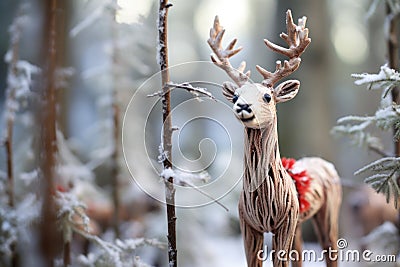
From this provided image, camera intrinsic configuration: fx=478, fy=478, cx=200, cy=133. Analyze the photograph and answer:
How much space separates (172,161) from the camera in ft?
2.75

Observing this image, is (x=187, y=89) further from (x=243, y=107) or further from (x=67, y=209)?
(x=67, y=209)

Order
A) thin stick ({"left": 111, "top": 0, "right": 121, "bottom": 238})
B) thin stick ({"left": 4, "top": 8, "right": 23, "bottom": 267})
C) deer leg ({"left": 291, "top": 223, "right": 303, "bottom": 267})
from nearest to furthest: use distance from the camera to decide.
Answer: deer leg ({"left": 291, "top": 223, "right": 303, "bottom": 267})
thin stick ({"left": 4, "top": 8, "right": 23, "bottom": 267})
thin stick ({"left": 111, "top": 0, "right": 121, "bottom": 238})

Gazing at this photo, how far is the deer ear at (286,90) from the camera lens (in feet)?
2.73

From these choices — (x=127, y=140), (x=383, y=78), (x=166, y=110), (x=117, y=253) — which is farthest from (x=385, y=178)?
(x=127, y=140)

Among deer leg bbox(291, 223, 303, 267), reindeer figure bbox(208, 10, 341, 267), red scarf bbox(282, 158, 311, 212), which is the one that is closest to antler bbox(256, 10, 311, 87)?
reindeer figure bbox(208, 10, 341, 267)

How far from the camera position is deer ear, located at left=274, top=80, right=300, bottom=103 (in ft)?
2.73

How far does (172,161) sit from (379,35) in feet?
8.47

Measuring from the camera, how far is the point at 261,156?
825mm

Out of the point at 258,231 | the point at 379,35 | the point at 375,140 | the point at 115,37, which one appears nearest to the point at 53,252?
the point at 258,231

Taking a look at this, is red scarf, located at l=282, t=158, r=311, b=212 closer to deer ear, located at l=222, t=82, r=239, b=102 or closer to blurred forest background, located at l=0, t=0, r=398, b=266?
blurred forest background, located at l=0, t=0, r=398, b=266

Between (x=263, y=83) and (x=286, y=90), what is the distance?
1.7 inches

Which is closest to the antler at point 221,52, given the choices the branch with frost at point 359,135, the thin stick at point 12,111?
the branch with frost at point 359,135

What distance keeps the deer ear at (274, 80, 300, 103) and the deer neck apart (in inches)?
1.7

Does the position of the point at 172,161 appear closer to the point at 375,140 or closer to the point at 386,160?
the point at 386,160
